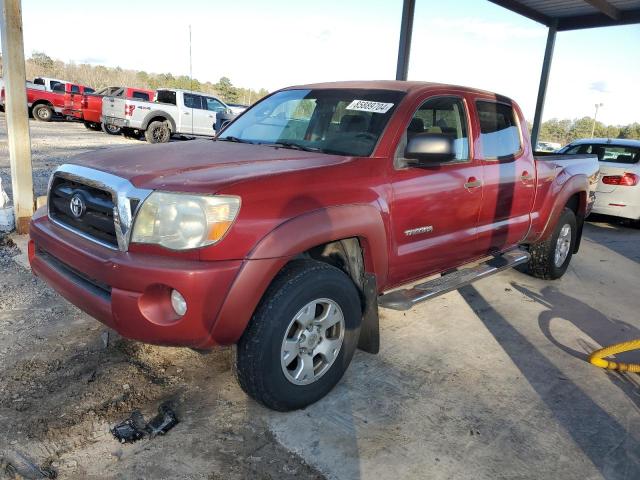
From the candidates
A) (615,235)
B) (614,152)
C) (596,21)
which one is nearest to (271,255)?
(615,235)

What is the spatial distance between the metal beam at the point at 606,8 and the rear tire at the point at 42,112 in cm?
1985

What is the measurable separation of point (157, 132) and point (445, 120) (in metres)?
14.0

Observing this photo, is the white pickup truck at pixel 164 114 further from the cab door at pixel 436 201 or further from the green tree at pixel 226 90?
the green tree at pixel 226 90

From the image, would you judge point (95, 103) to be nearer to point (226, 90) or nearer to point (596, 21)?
point (596, 21)

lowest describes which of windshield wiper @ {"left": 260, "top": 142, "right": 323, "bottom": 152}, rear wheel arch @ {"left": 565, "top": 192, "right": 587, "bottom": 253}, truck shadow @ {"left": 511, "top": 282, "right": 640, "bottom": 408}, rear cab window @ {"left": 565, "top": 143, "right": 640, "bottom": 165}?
truck shadow @ {"left": 511, "top": 282, "right": 640, "bottom": 408}

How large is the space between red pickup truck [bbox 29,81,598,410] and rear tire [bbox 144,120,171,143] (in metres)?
Answer: 12.7

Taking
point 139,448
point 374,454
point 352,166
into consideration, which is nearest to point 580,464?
point 374,454

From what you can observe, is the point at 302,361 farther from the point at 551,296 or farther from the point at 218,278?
A: the point at 551,296

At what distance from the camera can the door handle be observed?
3764 mm

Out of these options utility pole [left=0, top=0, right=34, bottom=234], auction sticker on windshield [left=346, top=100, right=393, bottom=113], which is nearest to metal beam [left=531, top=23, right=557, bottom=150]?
auction sticker on windshield [left=346, top=100, right=393, bottom=113]

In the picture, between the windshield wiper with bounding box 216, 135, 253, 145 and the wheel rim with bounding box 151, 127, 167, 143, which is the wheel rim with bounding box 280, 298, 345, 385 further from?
the wheel rim with bounding box 151, 127, 167, 143

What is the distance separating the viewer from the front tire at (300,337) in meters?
2.56

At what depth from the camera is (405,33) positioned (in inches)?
348

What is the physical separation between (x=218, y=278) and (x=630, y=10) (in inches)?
495
